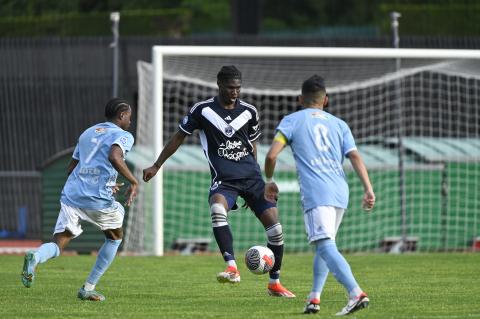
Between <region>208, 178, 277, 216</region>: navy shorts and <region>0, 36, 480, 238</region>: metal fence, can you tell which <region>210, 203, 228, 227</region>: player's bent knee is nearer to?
<region>208, 178, 277, 216</region>: navy shorts

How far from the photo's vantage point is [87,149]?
1121cm

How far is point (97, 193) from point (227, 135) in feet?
4.49

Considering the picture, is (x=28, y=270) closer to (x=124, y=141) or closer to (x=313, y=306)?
(x=124, y=141)

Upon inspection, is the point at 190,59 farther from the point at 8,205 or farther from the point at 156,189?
the point at 8,205

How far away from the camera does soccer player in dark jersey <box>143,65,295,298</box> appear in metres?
11.5

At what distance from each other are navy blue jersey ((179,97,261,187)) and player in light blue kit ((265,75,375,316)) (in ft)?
6.19

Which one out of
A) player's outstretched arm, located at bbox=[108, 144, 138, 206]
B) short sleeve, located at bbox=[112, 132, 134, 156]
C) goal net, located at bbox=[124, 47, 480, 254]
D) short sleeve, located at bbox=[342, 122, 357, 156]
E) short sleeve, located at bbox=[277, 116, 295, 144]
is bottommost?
goal net, located at bbox=[124, 47, 480, 254]

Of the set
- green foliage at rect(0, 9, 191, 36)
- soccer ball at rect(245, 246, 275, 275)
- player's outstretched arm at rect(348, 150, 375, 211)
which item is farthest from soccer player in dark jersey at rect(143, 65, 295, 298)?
green foliage at rect(0, 9, 191, 36)

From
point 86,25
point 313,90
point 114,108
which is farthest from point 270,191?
point 86,25

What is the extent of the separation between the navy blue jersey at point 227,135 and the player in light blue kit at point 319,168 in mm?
1888

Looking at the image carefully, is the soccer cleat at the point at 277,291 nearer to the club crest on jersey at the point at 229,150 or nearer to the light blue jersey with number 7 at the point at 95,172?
the club crest on jersey at the point at 229,150

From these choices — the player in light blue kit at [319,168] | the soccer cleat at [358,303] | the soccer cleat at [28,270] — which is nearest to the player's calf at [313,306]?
the player in light blue kit at [319,168]

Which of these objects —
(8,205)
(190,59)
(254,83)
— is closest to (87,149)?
(190,59)

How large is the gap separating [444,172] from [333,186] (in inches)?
456
